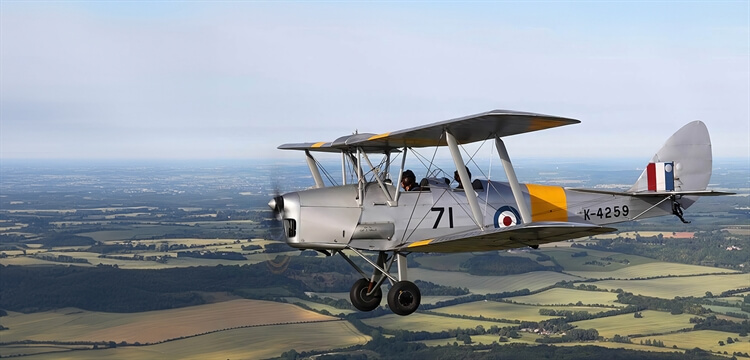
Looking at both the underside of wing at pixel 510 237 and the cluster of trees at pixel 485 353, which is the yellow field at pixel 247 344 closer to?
the cluster of trees at pixel 485 353

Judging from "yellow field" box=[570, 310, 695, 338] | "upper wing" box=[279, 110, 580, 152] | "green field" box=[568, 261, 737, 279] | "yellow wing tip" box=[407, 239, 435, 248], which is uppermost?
"upper wing" box=[279, 110, 580, 152]

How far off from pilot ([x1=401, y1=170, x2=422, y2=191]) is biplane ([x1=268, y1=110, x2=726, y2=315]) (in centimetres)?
13

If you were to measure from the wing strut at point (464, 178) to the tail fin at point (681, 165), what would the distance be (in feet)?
Answer: 18.6

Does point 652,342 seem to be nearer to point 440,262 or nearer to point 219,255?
point 440,262

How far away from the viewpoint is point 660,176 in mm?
21609

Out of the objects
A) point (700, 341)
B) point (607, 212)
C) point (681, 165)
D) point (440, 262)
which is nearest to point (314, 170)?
point (607, 212)

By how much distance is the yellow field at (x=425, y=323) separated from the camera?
271 ft

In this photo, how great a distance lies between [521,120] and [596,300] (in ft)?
274

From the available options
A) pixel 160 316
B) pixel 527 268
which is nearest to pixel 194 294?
pixel 160 316

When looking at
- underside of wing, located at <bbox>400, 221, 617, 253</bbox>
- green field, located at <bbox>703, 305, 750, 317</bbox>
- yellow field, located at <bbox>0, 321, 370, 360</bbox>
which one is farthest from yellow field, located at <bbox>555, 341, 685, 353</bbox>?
underside of wing, located at <bbox>400, 221, 617, 253</bbox>

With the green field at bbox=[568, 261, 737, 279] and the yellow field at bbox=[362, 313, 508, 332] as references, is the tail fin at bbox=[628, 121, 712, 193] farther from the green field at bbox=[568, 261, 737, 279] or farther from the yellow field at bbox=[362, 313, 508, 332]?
the green field at bbox=[568, 261, 737, 279]

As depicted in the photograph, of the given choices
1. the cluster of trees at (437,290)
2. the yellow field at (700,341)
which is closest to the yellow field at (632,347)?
the yellow field at (700,341)

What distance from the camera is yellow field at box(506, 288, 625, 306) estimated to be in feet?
310

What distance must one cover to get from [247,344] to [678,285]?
160 ft
